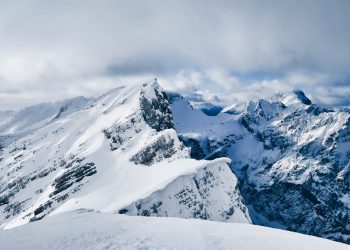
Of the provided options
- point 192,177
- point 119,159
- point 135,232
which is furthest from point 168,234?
point 119,159

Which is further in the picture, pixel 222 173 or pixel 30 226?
pixel 222 173

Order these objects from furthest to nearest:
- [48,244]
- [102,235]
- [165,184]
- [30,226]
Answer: [165,184], [30,226], [102,235], [48,244]

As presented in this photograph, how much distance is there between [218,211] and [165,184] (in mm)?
28801

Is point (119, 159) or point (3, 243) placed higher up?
point (119, 159)

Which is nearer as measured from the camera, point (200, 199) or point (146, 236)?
point (146, 236)

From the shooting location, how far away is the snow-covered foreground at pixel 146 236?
2698 centimetres

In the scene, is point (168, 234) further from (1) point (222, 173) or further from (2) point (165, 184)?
(1) point (222, 173)

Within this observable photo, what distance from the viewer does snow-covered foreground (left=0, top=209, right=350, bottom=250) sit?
27.0 metres

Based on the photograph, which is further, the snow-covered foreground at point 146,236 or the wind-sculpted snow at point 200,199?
the wind-sculpted snow at point 200,199

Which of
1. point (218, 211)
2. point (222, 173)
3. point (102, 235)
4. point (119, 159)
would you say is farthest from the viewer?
point (119, 159)

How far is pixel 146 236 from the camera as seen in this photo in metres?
28.8

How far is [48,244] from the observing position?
26844 millimetres

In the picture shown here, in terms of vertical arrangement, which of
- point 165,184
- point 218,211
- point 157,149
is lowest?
point 218,211

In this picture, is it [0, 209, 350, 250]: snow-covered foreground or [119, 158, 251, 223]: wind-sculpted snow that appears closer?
[0, 209, 350, 250]: snow-covered foreground
